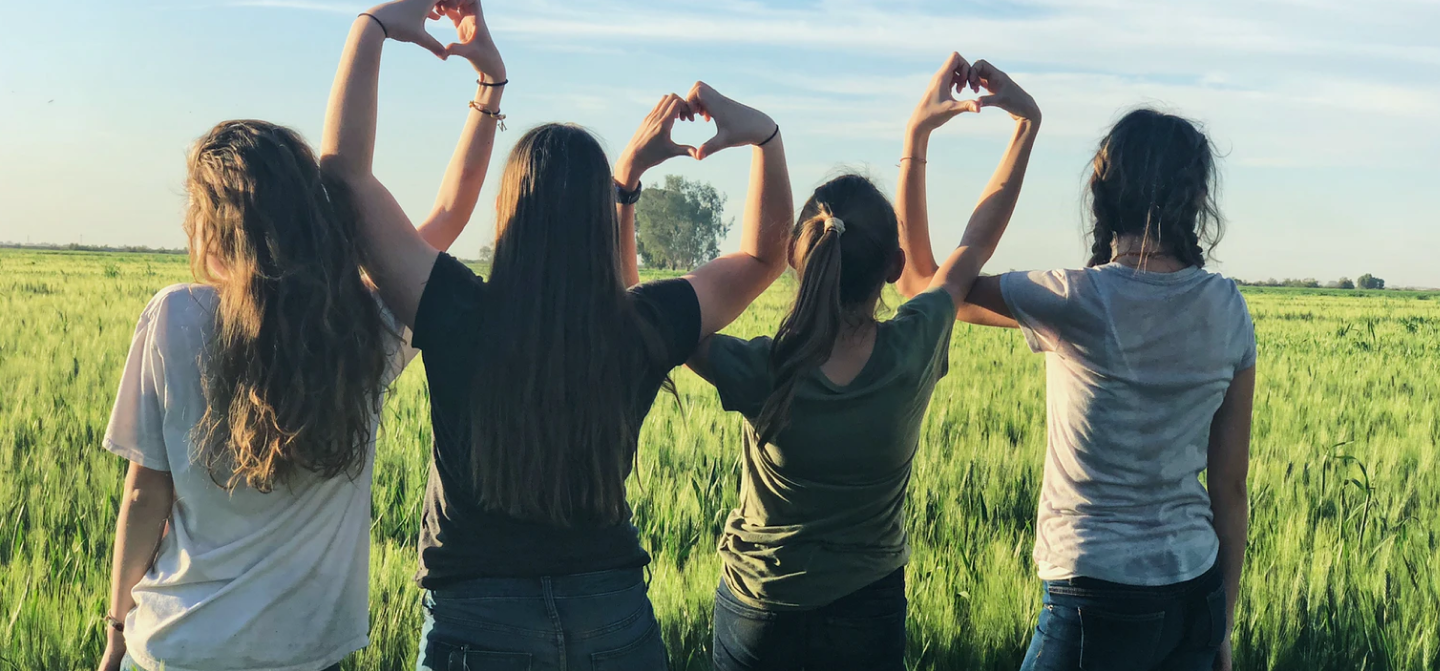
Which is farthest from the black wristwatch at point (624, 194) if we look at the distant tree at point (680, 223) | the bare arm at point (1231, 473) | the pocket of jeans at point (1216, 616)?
the distant tree at point (680, 223)

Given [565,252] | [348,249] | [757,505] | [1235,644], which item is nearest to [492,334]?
[565,252]

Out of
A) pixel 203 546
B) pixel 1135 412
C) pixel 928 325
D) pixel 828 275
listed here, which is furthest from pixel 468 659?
pixel 1135 412

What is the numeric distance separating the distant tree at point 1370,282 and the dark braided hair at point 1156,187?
98.0 m

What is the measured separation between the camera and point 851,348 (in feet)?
6.18

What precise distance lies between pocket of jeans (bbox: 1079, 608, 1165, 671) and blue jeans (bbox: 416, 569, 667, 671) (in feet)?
2.72

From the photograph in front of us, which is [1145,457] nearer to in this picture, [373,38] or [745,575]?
[745,575]

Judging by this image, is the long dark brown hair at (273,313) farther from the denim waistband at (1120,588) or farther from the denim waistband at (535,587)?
the denim waistband at (1120,588)

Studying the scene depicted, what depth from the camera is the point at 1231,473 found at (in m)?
2.05

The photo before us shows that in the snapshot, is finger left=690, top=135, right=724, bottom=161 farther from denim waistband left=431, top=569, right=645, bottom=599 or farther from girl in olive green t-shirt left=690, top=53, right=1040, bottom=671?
denim waistband left=431, top=569, right=645, bottom=599

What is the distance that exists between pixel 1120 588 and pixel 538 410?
116 cm

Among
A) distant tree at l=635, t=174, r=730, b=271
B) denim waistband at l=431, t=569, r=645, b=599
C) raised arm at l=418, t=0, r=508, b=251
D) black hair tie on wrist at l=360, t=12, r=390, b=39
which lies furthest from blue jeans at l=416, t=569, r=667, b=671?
distant tree at l=635, t=174, r=730, b=271

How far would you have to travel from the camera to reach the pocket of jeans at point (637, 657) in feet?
5.25

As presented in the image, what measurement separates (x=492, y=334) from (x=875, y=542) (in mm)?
826

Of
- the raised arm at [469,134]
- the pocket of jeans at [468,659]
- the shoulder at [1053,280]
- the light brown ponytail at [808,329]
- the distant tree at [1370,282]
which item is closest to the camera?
the pocket of jeans at [468,659]
